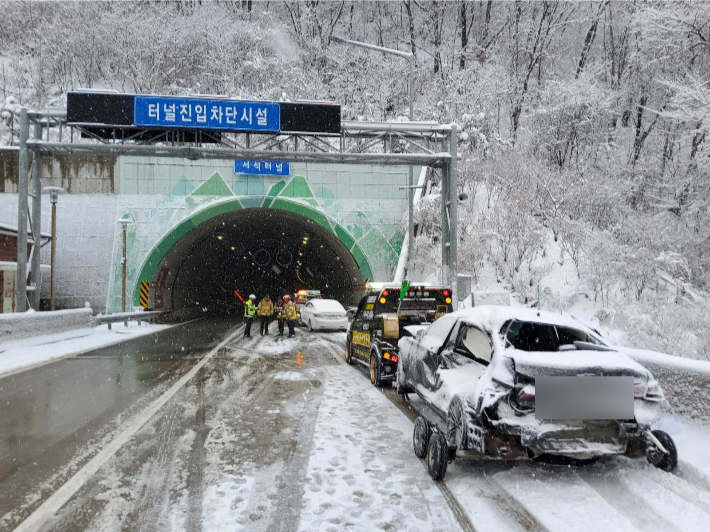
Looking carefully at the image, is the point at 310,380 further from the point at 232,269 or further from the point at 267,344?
the point at 232,269

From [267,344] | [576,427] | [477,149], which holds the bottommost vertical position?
[267,344]

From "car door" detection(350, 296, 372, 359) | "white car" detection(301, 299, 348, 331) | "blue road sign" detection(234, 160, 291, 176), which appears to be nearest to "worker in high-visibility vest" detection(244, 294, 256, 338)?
"white car" detection(301, 299, 348, 331)

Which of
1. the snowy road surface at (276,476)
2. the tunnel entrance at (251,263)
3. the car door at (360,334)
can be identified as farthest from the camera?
the tunnel entrance at (251,263)

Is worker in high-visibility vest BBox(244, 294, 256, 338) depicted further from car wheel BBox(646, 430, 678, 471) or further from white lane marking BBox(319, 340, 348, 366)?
car wheel BBox(646, 430, 678, 471)

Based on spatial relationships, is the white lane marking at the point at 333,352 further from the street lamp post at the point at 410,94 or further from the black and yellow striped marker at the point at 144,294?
the black and yellow striped marker at the point at 144,294

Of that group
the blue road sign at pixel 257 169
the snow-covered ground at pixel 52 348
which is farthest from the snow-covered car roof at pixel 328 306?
the blue road sign at pixel 257 169

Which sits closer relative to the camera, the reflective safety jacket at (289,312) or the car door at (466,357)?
the car door at (466,357)

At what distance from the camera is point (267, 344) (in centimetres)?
1750

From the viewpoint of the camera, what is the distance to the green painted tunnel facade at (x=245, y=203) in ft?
96.1

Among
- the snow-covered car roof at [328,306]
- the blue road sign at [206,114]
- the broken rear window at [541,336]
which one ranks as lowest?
the snow-covered car roof at [328,306]

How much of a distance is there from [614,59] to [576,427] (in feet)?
142

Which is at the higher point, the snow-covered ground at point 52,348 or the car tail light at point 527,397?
the car tail light at point 527,397

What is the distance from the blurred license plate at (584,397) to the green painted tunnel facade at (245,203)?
24.6m

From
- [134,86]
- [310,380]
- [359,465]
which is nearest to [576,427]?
[359,465]
